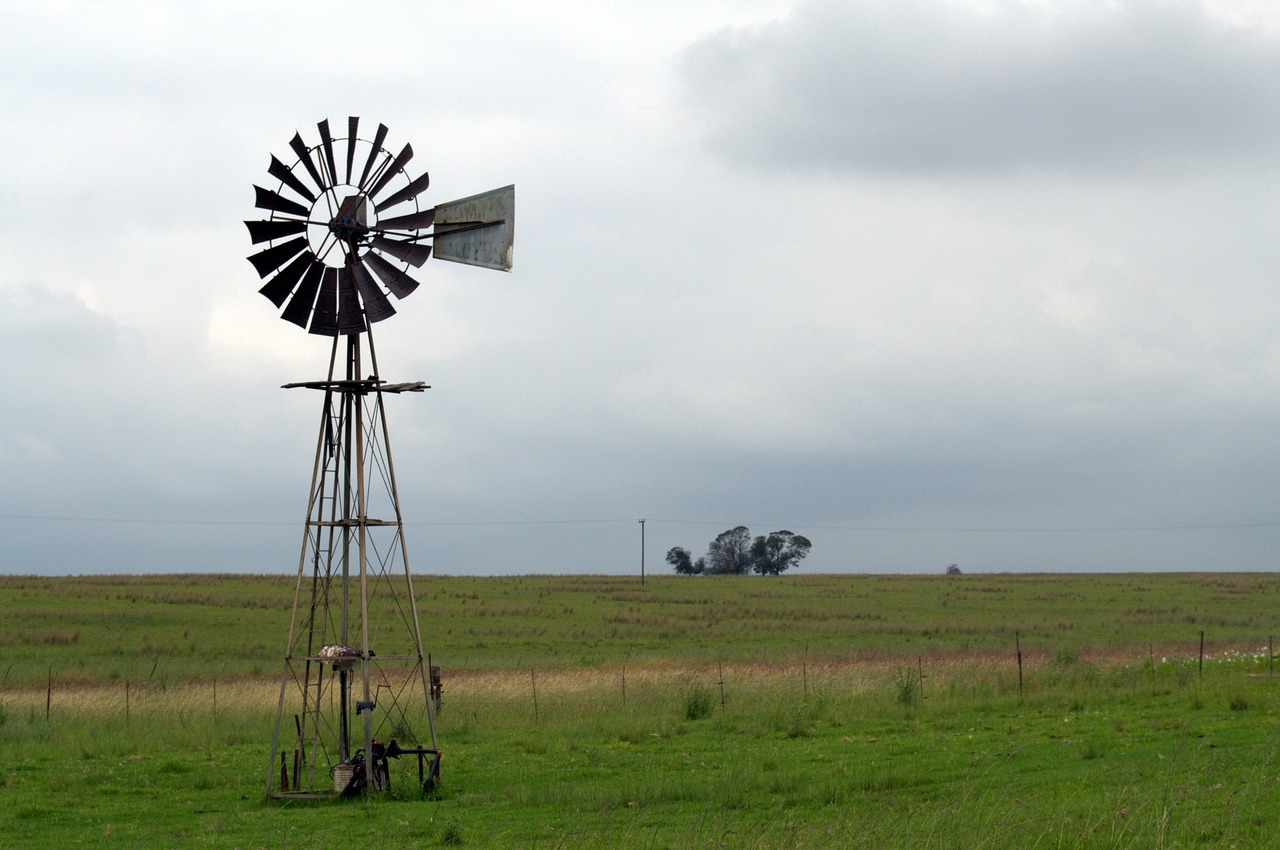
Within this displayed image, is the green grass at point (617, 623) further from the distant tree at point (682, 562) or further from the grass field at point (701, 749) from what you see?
the distant tree at point (682, 562)

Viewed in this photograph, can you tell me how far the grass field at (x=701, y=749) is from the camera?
13.5 metres

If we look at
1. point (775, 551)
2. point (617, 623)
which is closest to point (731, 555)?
point (775, 551)

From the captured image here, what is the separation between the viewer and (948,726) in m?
24.2

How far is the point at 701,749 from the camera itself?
22.6 metres

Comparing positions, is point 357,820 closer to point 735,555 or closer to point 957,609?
point 957,609

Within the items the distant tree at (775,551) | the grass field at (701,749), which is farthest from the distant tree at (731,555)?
the grass field at (701,749)

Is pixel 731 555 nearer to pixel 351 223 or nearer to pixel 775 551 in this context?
pixel 775 551

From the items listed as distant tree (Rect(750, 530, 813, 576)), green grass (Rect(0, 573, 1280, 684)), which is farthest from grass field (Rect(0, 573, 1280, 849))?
distant tree (Rect(750, 530, 813, 576))

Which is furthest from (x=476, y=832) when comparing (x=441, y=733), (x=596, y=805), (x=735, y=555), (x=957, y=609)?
(x=735, y=555)

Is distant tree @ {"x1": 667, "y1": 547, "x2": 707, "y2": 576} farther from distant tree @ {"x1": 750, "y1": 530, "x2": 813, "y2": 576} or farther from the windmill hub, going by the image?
the windmill hub

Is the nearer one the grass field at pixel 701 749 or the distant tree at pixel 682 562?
the grass field at pixel 701 749

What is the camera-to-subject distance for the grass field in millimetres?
13542

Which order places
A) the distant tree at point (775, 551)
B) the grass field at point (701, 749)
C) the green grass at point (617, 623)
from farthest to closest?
the distant tree at point (775, 551) → the green grass at point (617, 623) → the grass field at point (701, 749)

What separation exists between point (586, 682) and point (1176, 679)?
15735 mm
